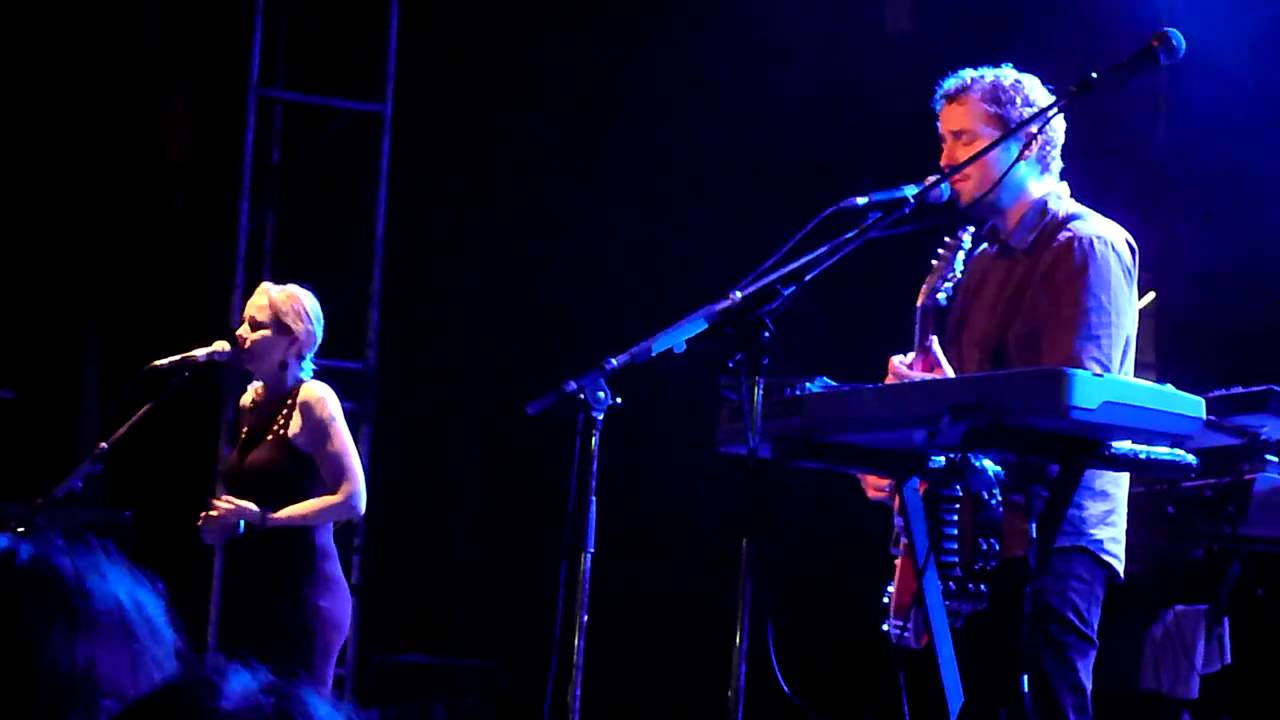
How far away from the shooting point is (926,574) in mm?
2895

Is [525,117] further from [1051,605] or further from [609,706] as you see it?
[1051,605]

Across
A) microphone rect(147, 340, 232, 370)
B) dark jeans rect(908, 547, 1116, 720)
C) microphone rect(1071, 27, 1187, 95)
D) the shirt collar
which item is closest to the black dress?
microphone rect(147, 340, 232, 370)

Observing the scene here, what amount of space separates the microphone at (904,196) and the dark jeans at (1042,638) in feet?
2.66

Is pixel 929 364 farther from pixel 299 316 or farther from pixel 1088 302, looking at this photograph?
pixel 299 316

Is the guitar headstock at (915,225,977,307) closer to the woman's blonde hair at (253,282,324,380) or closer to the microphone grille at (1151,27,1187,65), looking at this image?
the microphone grille at (1151,27,1187,65)

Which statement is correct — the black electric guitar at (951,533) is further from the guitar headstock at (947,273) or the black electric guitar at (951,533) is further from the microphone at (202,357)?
the microphone at (202,357)

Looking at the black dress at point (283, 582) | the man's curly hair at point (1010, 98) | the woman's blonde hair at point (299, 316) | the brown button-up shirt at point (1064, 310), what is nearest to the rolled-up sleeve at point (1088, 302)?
the brown button-up shirt at point (1064, 310)

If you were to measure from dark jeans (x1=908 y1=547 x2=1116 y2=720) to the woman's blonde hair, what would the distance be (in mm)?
2410

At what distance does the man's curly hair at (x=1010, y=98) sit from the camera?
3289 millimetres

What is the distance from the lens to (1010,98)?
11.0 ft

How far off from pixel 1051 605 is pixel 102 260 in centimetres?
490

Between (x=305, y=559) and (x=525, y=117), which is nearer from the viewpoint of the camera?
(x=305, y=559)

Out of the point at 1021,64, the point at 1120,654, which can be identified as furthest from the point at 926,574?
the point at 1021,64

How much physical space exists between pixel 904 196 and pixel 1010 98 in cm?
41
